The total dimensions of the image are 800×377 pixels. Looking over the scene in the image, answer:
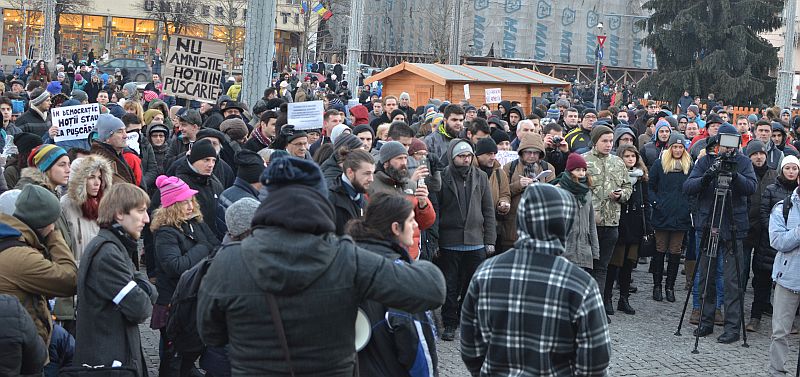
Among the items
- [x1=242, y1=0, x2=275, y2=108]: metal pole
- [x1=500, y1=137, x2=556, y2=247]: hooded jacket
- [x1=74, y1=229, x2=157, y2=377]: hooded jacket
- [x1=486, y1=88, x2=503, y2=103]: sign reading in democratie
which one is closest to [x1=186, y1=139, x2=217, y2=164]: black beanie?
[x1=74, y1=229, x2=157, y2=377]: hooded jacket

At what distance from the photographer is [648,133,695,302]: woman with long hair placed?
427 inches

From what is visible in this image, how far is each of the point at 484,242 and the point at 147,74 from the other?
38730mm

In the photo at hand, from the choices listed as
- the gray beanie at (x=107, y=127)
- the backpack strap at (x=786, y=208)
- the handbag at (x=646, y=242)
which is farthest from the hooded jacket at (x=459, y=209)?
the gray beanie at (x=107, y=127)

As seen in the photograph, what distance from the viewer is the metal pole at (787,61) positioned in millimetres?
27266

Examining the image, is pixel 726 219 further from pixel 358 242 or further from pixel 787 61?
pixel 787 61

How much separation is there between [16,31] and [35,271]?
6169 cm

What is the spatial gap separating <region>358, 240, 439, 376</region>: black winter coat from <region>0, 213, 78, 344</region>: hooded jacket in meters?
1.85

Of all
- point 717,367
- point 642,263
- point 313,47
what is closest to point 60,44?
Answer: point 313,47

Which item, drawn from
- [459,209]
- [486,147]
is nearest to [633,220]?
[486,147]

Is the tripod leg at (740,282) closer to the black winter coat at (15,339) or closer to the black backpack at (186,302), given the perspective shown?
the black backpack at (186,302)

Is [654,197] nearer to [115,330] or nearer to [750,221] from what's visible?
[750,221]

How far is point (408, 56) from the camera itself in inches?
2381

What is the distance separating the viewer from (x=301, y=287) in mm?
3609

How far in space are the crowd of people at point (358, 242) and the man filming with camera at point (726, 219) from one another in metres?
0.02
